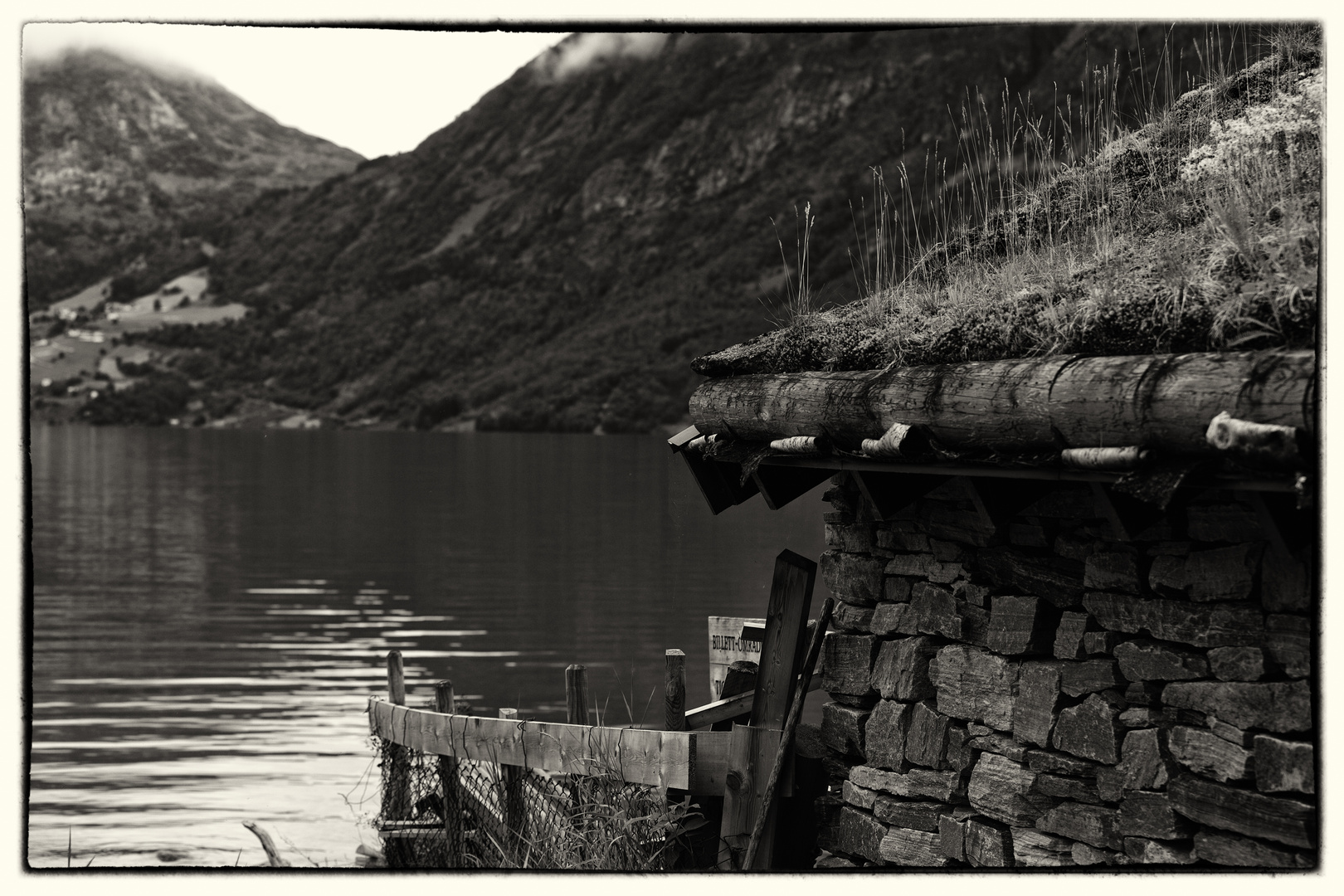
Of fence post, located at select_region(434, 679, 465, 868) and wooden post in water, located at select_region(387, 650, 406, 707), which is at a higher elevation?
wooden post in water, located at select_region(387, 650, 406, 707)

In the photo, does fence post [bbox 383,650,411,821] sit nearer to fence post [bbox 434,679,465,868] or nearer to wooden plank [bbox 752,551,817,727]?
fence post [bbox 434,679,465,868]

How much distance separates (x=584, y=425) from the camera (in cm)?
15812

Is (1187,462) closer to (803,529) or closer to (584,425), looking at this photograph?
(803,529)

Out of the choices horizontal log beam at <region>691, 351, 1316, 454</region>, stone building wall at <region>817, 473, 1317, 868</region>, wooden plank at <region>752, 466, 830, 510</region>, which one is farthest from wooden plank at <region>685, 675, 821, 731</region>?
horizontal log beam at <region>691, 351, 1316, 454</region>

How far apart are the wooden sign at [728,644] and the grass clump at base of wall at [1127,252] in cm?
193

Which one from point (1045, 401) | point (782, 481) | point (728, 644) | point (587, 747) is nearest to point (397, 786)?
point (728, 644)

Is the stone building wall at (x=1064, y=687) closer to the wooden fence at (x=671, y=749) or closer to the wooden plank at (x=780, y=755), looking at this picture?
the wooden plank at (x=780, y=755)

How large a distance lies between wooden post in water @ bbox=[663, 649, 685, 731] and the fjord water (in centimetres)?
70

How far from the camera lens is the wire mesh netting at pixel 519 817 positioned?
6824 mm

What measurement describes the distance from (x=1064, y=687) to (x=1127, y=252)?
1643 mm

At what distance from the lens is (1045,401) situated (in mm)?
4746

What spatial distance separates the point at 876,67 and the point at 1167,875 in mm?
200905

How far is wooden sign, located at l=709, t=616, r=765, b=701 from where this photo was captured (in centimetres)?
812

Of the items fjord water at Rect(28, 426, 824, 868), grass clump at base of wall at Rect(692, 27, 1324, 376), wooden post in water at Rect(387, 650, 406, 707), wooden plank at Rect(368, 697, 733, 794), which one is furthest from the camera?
fjord water at Rect(28, 426, 824, 868)
